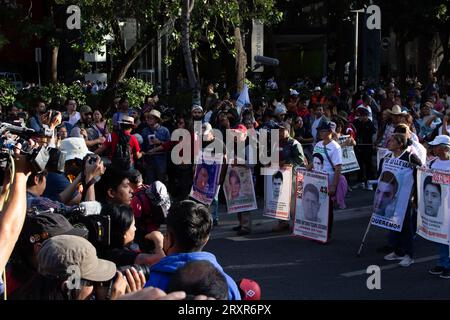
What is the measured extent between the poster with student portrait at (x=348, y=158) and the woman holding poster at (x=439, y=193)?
Result: 17.4ft

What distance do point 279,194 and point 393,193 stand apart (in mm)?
2443

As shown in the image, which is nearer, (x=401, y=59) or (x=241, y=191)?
(x=241, y=191)

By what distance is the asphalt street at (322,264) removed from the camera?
8.61 meters

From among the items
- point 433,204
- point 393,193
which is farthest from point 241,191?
point 433,204

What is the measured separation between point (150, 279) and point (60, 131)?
946cm

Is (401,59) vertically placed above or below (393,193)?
above

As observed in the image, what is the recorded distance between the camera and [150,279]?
4.11 meters

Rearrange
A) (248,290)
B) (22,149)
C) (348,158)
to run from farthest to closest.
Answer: (348,158)
(248,290)
(22,149)

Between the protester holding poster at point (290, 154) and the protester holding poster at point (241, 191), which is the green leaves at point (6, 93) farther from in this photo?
the protester holding poster at point (290, 154)

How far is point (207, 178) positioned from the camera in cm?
1186

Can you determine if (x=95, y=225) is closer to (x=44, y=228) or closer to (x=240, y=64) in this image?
(x=44, y=228)

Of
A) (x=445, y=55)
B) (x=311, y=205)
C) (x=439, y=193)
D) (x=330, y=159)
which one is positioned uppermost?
(x=445, y=55)

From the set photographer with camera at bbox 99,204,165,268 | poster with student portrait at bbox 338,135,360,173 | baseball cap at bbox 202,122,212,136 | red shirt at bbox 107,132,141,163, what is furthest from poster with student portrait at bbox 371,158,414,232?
photographer with camera at bbox 99,204,165,268

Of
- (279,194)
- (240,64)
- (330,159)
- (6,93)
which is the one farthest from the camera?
(240,64)
